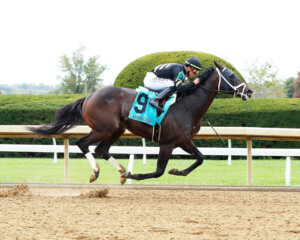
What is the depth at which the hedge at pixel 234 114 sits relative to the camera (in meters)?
12.9

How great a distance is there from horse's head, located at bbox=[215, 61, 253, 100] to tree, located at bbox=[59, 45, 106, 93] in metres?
32.6

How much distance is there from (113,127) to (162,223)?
214 centimetres

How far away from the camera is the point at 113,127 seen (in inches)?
246

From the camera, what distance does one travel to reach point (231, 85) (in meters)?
6.22

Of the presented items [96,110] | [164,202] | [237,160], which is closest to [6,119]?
[237,160]

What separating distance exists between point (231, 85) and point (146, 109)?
3.65 feet

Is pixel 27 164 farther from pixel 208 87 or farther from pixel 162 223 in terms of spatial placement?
pixel 162 223

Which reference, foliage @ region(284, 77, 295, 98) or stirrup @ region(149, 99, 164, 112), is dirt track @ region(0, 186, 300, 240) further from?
foliage @ region(284, 77, 295, 98)

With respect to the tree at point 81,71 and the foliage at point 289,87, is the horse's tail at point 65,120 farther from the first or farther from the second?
the foliage at point 289,87

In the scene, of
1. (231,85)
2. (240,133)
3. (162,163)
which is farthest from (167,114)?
(240,133)

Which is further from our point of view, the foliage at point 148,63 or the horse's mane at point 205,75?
the foliage at point 148,63

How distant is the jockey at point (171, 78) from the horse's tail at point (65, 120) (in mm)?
1011

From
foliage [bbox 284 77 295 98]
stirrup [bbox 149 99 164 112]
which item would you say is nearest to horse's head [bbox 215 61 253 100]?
stirrup [bbox 149 99 164 112]

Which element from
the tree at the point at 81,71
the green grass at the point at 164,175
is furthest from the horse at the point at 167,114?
the tree at the point at 81,71
